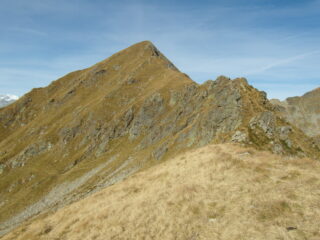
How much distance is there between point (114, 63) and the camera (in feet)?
469

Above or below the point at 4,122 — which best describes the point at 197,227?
below

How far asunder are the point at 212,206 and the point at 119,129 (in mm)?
69727

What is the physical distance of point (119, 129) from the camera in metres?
84.3

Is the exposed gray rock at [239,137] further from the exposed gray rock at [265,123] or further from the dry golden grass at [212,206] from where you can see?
the dry golden grass at [212,206]

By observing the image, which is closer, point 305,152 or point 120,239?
point 120,239

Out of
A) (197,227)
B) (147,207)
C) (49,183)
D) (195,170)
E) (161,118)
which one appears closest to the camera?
(197,227)

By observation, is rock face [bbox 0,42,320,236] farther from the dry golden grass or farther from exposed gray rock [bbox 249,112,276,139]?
the dry golden grass

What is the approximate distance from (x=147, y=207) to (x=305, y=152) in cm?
2542

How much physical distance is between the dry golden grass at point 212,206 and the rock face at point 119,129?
10149 millimetres

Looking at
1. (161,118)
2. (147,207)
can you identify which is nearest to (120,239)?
(147,207)

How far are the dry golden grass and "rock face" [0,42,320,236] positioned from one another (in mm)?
10149

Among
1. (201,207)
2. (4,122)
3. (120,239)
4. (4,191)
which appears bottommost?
(4,191)

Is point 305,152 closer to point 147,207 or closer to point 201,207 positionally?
point 201,207

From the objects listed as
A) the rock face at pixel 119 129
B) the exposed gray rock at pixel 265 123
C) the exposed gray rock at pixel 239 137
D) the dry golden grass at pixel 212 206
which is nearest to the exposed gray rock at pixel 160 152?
the rock face at pixel 119 129
